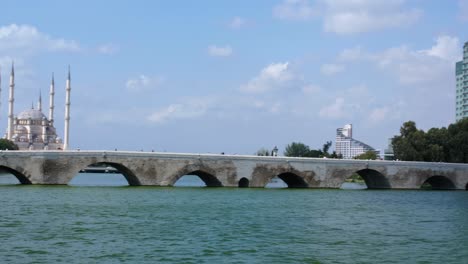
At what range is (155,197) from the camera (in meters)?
38.3

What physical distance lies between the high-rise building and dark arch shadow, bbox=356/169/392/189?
67030 millimetres

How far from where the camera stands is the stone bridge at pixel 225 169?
45594mm

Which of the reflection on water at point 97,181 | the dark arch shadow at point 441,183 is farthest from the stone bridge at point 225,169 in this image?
the reflection on water at point 97,181

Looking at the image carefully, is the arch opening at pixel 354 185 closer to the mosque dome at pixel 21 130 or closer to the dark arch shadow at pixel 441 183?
the dark arch shadow at pixel 441 183

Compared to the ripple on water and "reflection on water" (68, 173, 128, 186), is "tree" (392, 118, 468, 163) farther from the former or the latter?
the ripple on water

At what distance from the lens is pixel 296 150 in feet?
364

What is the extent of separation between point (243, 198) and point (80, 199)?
31.0ft

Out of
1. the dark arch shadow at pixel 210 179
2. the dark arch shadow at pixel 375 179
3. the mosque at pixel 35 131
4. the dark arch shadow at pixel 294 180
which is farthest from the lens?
the mosque at pixel 35 131

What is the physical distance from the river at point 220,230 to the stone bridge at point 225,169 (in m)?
6.85

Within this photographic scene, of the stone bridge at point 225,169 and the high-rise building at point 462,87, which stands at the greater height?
the high-rise building at point 462,87

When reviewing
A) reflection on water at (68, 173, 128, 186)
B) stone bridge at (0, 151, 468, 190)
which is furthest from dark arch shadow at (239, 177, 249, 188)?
reflection on water at (68, 173, 128, 186)

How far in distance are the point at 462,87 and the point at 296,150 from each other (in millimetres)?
34506

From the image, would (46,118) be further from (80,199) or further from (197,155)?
(80,199)

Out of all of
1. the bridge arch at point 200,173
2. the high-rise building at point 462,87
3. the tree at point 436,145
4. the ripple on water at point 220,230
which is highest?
the high-rise building at point 462,87
